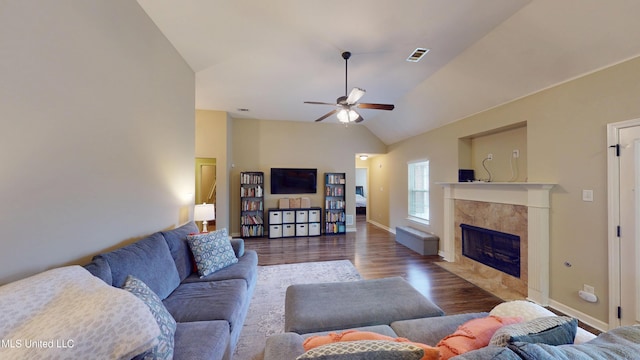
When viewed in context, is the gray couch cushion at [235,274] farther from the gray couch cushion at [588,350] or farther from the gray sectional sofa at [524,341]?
the gray couch cushion at [588,350]

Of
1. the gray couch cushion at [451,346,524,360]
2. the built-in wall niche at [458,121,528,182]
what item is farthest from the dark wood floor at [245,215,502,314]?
the gray couch cushion at [451,346,524,360]

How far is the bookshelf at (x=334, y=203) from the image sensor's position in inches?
242

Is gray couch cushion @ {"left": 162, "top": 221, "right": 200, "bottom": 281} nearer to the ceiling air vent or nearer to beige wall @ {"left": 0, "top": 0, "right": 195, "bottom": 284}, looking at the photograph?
beige wall @ {"left": 0, "top": 0, "right": 195, "bottom": 284}

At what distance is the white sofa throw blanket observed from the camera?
77cm

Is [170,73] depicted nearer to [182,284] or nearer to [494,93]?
[182,284]

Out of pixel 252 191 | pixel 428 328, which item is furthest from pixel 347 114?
pixel 252 191

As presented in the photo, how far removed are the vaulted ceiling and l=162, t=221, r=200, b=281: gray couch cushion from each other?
7.13ft

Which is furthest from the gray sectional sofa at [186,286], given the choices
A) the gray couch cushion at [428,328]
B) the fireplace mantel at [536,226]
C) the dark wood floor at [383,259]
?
the fireplace mantel at [536,226]

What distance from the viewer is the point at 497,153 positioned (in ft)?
11.7

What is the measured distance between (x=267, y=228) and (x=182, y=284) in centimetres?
396

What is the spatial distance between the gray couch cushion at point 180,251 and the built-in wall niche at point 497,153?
14.2 ft

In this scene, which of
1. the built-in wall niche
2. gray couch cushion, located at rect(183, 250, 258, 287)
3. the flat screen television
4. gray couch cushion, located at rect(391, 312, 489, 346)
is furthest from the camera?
the flat screen television

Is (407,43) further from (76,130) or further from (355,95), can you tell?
(76,130)

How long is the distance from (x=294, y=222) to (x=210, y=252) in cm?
358
